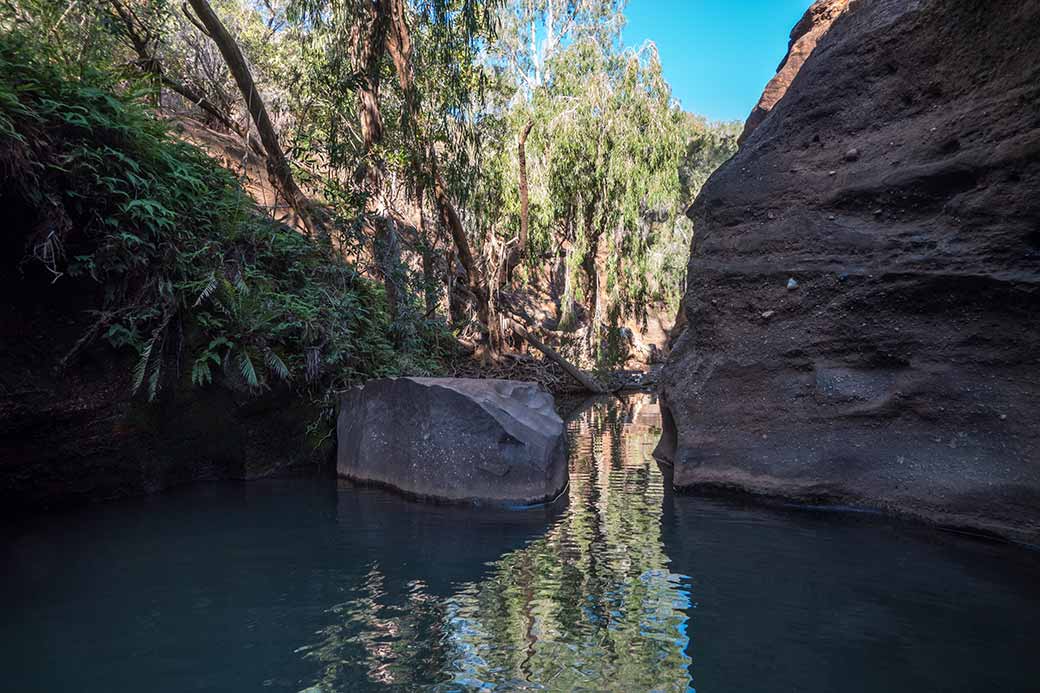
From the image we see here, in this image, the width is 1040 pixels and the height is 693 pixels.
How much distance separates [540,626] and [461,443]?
231 cm

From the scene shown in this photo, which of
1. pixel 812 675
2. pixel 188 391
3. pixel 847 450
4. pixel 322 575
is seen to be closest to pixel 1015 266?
pixel 847 450

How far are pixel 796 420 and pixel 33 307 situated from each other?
5358 mm

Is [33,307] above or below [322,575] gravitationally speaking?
above

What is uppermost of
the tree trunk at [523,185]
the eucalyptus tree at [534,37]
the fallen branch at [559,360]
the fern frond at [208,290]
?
the eucalyptus tree at [534,37]

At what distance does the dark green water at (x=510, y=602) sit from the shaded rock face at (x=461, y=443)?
1.16 ft

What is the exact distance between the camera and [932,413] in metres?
4.12

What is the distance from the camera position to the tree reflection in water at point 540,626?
213cm

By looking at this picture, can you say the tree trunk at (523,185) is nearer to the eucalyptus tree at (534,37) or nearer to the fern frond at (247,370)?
the eucalyptus tree at (534,37)

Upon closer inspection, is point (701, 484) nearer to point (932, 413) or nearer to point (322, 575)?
point (932, 413)

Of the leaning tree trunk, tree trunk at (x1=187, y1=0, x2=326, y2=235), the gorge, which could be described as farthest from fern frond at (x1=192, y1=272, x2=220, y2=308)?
the leaning tree trunk

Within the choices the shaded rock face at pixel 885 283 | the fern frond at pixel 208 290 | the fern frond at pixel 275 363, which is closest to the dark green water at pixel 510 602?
the shaded rock face at pixel 885 283

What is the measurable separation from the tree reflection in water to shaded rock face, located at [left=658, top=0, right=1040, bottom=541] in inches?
66.3

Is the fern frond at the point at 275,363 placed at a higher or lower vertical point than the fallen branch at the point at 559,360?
lower

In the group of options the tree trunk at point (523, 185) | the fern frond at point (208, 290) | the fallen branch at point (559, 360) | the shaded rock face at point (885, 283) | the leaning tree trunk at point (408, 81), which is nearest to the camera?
the shaded rock face at point (885, 283)
